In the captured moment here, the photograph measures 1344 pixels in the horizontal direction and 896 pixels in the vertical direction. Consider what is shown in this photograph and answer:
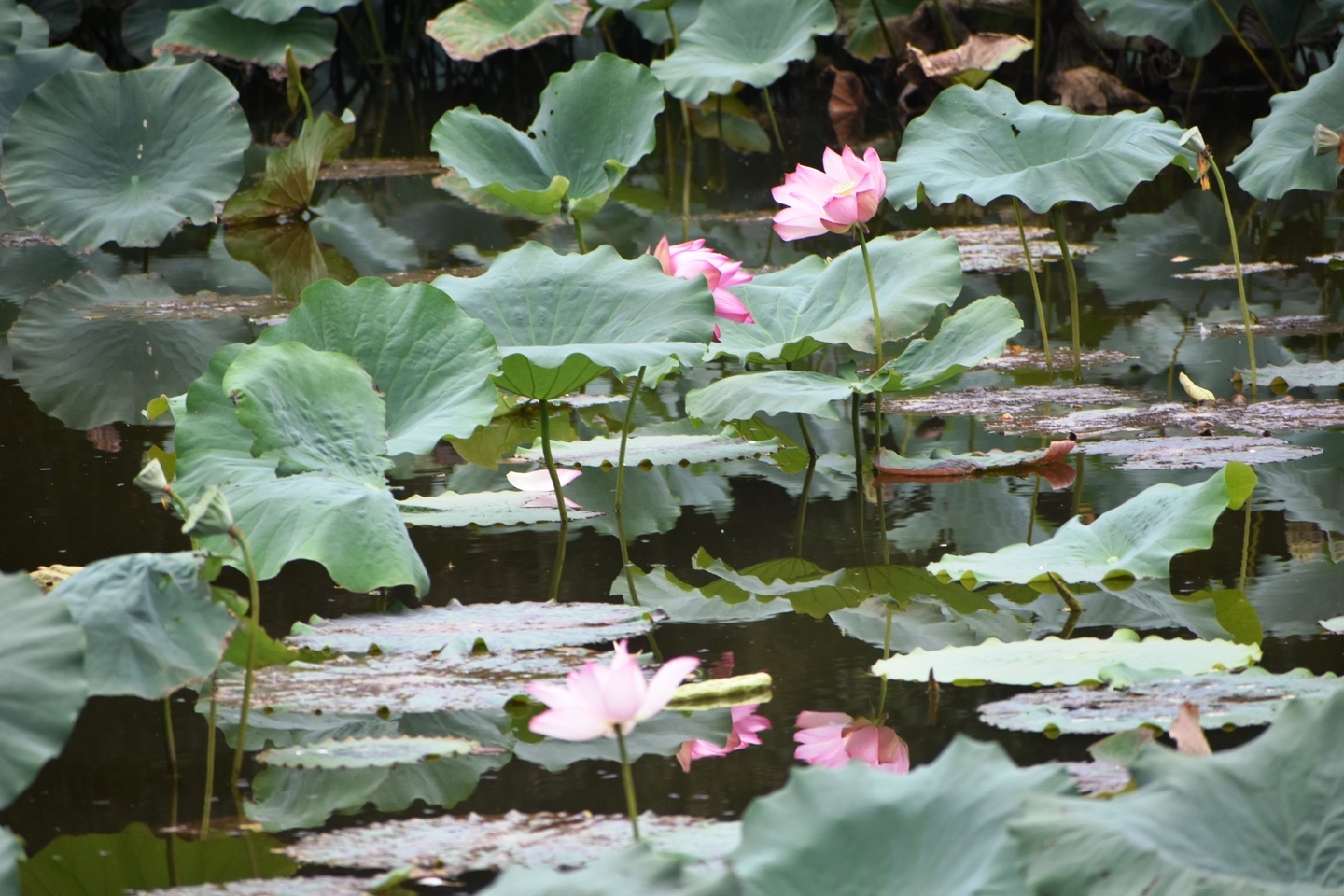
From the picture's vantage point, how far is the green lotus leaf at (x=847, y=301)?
7.50 feet

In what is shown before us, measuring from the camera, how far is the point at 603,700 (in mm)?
966

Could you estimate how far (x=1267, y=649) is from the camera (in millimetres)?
1529

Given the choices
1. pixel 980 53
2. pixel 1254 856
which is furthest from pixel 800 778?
pixel 980 53

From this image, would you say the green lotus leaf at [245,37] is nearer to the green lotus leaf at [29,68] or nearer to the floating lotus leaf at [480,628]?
the green lotus leaf at [29,68]

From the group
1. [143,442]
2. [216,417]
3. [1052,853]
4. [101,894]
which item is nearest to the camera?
[1052,853]

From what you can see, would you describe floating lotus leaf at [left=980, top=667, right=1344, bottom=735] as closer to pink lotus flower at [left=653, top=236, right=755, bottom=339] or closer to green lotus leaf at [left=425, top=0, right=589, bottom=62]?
pink lotus flower at [left=653, top=236, right=755, bottom=339]

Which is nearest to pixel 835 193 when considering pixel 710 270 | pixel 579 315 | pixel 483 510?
pixel 710 270

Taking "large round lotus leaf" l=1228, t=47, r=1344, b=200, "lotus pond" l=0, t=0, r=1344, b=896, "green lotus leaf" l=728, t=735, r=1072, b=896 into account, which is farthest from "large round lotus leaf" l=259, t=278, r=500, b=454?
"large round lotus leaf" l=1228, t=47, r=1344, b=200

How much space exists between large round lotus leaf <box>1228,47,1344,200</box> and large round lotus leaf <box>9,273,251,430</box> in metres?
2.19

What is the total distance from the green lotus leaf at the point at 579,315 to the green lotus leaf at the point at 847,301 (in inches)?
12.5

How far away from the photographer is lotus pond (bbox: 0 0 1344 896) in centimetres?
98

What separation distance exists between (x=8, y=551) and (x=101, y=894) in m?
0.98

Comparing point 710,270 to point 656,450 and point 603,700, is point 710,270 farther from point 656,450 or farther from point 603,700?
point 603,700

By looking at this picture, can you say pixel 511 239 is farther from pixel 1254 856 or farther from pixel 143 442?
pixel 1254 856
